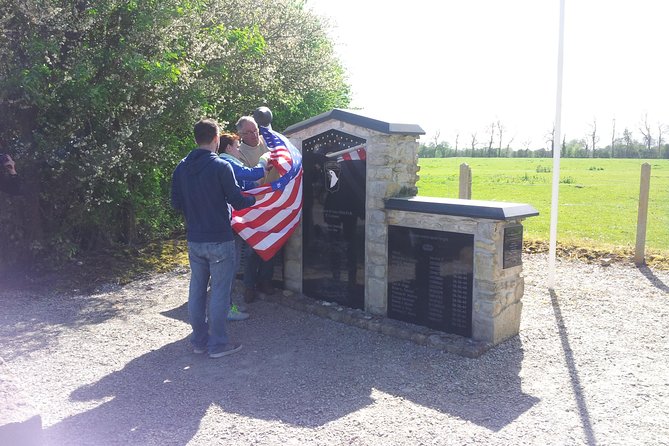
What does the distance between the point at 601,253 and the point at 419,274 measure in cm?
546

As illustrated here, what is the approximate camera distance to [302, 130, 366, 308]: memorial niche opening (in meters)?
6.61

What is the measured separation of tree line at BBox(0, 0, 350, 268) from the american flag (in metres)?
2.84

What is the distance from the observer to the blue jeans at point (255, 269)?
726 centimetres

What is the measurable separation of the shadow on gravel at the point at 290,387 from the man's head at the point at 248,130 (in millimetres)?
2138

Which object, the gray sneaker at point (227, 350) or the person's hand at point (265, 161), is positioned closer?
the gray sneaker at point (227, 350)

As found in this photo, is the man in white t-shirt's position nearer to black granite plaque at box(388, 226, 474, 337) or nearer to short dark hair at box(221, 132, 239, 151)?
short dark hair at box(221, 132, 239, 151)

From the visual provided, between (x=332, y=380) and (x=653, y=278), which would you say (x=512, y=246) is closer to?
(x=332, y=380)

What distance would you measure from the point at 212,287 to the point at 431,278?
2.19m

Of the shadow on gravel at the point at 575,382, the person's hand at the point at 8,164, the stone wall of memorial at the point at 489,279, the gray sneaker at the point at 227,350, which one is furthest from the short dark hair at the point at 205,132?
the shadow on gravel at the point at 575,382

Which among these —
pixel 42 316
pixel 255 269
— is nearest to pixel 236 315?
pixel 255 269

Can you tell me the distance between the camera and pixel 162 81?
8.90 m

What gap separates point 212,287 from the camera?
5469mm

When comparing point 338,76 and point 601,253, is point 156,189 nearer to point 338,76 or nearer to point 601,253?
point 338,76

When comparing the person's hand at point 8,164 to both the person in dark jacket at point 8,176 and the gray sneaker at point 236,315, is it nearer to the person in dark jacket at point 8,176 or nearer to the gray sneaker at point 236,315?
the person in dark jacket at point 8,176
